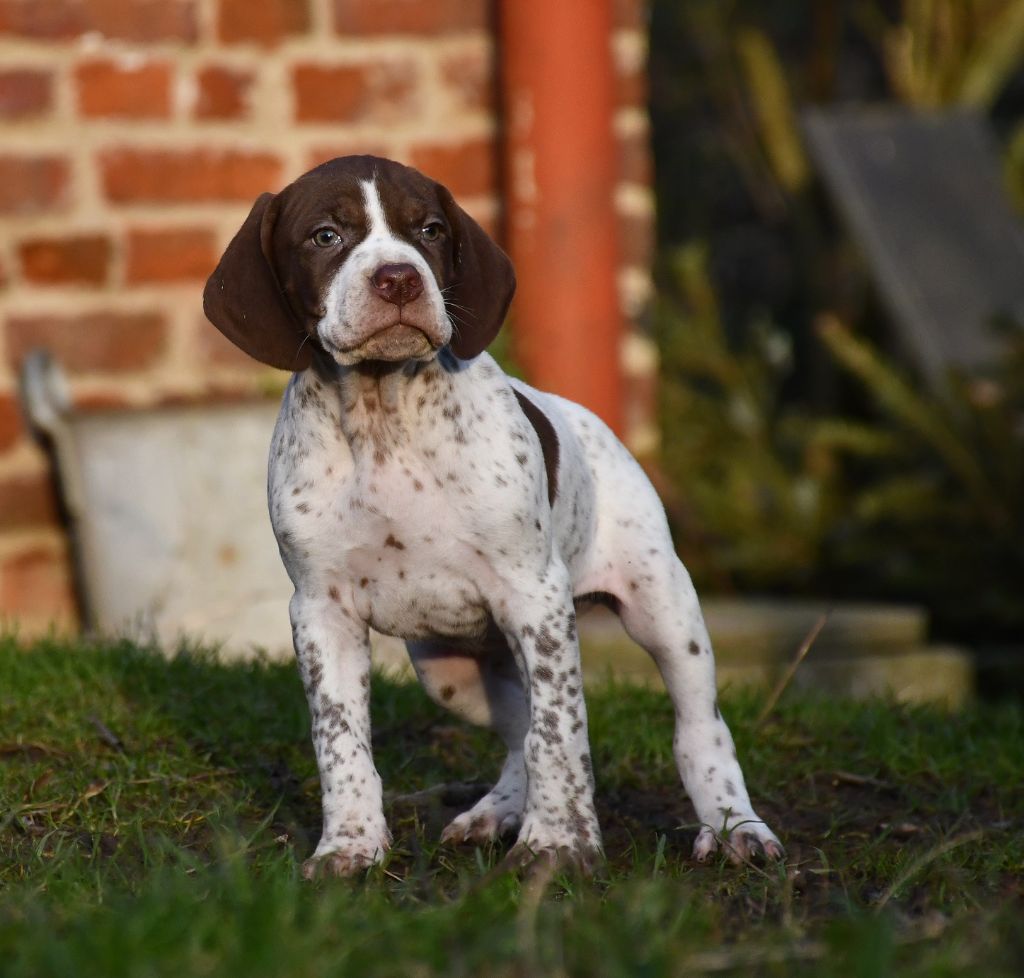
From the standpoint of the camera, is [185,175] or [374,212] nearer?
[374,212]

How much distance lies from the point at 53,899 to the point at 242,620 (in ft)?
10.6

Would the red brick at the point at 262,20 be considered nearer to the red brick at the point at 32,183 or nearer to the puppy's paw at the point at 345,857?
the red brick at the point at 32,183

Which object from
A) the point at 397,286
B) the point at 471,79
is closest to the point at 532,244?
the point at 471,79

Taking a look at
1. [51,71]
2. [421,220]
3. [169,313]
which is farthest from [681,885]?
[51,71]

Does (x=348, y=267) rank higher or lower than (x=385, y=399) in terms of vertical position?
higher

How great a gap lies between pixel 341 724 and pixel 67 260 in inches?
132

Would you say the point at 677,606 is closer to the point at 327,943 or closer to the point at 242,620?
the point at 327,943

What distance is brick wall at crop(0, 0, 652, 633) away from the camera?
6504 mm

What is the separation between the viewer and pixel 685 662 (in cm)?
409

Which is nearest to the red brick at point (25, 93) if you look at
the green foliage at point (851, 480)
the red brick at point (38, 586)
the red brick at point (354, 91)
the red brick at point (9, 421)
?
the red brick at point (354, 91)

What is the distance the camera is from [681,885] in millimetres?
3393

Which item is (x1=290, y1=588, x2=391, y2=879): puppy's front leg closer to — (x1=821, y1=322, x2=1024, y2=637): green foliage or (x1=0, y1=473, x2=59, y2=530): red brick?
(x1=0, y1=473, x2=59, y2=530): red brick

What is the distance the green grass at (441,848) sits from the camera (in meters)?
2.59

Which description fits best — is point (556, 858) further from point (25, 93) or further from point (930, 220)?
point (930, 220)
